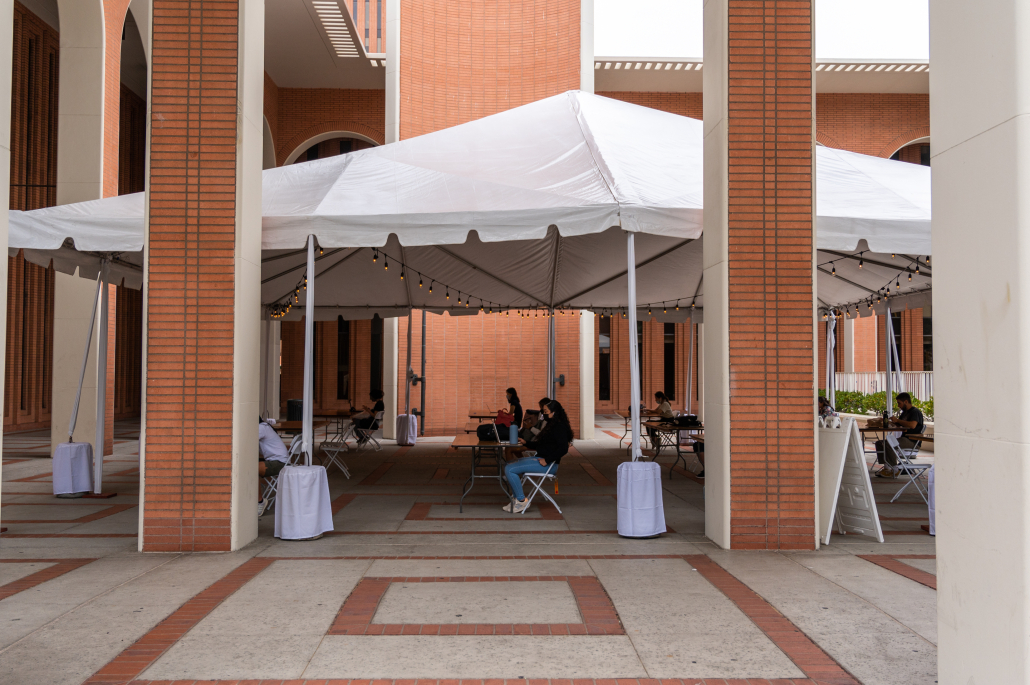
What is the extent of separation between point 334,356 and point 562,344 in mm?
13524

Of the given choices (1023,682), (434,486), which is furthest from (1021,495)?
(434,486)

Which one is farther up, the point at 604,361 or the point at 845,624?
the point at 604,361

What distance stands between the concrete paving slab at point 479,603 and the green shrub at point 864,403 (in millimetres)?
13066

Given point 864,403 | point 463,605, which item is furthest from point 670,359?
point 463,605

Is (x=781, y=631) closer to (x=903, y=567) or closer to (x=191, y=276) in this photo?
(x=903, y=567)

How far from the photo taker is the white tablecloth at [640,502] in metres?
6.40

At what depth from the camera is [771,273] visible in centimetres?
618

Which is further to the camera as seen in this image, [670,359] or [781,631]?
[670,359]

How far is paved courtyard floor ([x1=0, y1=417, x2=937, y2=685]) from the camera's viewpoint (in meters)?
3.60

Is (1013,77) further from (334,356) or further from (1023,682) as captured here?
(334,356)

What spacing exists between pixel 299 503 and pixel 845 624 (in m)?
4.37

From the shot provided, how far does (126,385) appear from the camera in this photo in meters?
23.8

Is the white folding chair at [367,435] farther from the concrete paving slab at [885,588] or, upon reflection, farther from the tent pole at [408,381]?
the concrete paving slab at [885,588]

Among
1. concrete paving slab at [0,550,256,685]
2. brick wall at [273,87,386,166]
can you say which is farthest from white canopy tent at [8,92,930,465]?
brick wall at [273,87,386,166]
